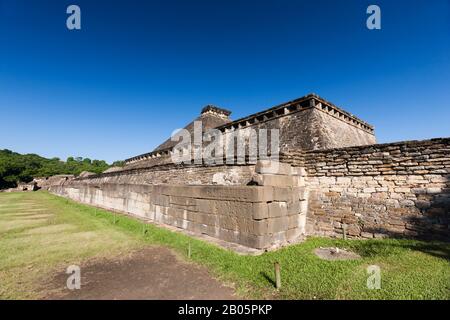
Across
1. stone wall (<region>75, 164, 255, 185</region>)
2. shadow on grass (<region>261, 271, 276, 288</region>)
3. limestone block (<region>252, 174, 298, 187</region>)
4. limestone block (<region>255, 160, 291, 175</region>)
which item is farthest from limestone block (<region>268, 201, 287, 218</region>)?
shadow on grass (<region>261, 271, 276, 288</region>)

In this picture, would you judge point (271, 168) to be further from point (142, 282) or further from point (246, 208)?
point (142, 282)

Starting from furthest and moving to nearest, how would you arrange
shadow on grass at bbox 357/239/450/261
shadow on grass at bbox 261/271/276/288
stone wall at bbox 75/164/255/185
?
1. stone wall at bbox 75/164/255/185
2. shadow on grass at bbox 357/239/450/261
3. shadow on grass at bbox 261/271/276/288

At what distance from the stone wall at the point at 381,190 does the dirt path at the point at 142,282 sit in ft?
14.2

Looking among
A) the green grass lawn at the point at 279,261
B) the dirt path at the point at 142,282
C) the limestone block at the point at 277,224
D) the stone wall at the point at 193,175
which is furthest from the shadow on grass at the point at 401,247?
the stone wall at the point at 193,175

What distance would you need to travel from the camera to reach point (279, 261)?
453 cm

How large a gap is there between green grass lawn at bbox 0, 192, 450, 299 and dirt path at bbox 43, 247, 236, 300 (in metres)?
0.28

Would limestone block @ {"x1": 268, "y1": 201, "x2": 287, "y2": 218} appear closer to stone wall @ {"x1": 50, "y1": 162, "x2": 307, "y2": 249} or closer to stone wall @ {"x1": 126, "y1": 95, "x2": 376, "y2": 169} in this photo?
stone wall @ {"x1": 50, "y1": 162, "x2": 307, "y2": 249}

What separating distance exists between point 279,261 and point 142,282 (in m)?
2.59

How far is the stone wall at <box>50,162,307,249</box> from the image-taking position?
17.7ft

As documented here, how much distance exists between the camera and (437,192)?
509cm

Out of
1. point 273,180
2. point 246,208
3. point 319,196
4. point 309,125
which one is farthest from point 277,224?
point 309,125

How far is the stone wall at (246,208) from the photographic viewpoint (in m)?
5.39
